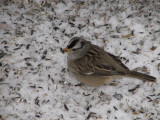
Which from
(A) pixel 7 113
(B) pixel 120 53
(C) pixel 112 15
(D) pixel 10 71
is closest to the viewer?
(A) pixel 7 113

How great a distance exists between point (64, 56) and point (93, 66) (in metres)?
0.74

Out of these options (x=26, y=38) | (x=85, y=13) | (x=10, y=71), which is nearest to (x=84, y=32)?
(x=85, y=13)

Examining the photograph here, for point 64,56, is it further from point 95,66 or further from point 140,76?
point 140,76

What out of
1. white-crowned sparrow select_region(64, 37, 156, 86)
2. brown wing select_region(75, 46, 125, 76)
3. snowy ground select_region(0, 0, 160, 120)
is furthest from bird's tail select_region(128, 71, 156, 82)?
snowy ground select_region(0, 0, 160, 120)

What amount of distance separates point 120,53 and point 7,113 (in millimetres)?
2067

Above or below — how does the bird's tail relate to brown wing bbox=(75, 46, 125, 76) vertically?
below

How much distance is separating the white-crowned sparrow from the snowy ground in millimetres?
260

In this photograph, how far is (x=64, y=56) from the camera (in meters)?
4.18

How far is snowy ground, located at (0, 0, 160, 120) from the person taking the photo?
3.67 meters

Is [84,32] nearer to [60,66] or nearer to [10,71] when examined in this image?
[60,66]

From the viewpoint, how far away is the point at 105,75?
3.59m

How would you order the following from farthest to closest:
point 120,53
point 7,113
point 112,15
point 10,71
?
point 112,15, point 120,53, point 10,71, point 7,113

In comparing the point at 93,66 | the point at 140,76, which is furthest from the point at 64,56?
the point at 140,76

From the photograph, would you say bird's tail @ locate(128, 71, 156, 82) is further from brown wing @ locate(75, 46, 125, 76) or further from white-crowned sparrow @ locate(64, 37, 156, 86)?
brown wing @ locate(75, 46, 125, 76)
